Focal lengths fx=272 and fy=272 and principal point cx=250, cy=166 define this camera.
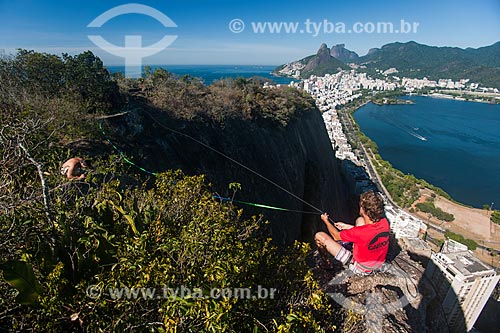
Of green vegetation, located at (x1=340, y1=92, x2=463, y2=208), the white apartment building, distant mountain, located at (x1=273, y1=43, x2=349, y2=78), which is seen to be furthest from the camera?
distant mountain, located at (x1=273, y1=43, x2=349, y2=78)

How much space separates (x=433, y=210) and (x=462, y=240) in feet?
18.3

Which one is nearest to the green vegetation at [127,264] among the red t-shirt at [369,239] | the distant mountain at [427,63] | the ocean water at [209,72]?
the red t-shirt at [369,239]

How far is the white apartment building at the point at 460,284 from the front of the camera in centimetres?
1355

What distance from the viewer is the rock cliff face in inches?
274

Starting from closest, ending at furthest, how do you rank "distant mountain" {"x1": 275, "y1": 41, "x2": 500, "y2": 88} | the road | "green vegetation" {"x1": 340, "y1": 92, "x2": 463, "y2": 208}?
the road, "green vegetation" {"x1": 340, "y1": 92, "x2": 463, "y2": 208}, "distant mountain" {"x1": 275, "y1": 41, "x2": 500, "y2": 88}

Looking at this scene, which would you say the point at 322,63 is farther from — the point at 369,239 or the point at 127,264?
the point at 127,264

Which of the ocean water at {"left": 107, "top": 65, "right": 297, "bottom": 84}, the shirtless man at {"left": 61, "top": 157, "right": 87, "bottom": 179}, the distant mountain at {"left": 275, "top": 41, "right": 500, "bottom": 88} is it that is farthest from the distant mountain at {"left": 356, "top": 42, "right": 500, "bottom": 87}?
the shirtless man at {"left": 61, "top": 157, "right": 87, "bottom": 179}

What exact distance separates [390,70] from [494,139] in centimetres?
11201

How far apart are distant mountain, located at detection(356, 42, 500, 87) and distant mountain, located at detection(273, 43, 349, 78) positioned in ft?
106

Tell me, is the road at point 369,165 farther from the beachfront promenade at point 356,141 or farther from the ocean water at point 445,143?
the ocean water at point 445,143

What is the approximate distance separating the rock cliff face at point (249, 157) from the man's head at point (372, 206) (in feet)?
13.2

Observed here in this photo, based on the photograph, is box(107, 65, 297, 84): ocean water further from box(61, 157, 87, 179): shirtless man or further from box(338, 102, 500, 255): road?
box(338, 102, 500, 255): road

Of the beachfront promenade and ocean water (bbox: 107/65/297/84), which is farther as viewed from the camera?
the beachfront promenade

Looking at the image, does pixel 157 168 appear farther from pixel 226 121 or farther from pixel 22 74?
pixel 226 121
